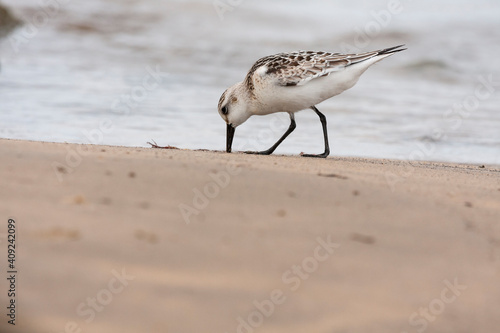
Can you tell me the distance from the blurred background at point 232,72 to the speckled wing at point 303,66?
1430 mm

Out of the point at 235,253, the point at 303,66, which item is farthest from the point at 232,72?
the point at 235,253

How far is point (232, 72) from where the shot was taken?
14.4 meters

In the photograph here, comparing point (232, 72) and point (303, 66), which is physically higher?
point (303, 66)

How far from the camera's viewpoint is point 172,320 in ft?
9.73

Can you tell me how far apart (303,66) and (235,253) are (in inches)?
148

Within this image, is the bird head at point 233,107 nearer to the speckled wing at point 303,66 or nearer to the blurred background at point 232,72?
the speckled wing at point 303,66

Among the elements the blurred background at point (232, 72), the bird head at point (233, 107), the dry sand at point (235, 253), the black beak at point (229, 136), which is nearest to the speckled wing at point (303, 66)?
the bird head at point (233, 107)

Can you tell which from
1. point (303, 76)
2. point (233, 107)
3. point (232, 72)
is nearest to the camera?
point (303, 76)

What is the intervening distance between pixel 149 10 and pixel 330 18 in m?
5.78

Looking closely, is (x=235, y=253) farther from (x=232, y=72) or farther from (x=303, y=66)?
(x=232, y=72)

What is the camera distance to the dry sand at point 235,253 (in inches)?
120

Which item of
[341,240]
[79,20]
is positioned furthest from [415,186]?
[79,20]

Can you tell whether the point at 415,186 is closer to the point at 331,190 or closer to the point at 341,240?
the point at 331,190

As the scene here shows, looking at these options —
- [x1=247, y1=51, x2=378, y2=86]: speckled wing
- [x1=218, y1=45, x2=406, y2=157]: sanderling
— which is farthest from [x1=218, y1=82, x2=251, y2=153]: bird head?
[x1=247, y1=51, x2=378, y2=86]: speckled wing
